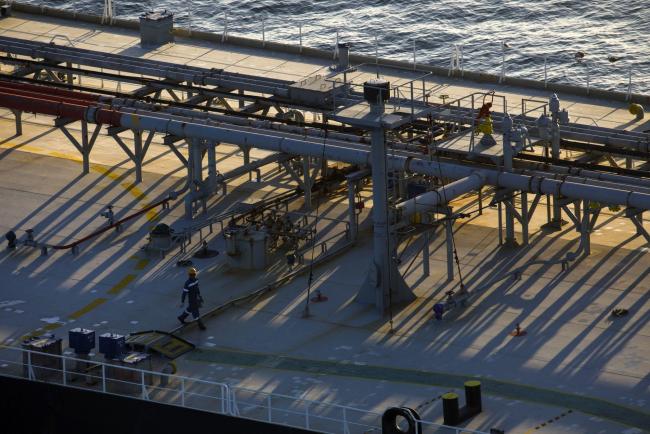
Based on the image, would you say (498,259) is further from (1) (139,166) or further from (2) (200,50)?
(2) (200,50)

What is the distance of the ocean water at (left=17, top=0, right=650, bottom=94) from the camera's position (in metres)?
94.1

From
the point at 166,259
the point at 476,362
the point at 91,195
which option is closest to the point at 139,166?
the point at 91,195

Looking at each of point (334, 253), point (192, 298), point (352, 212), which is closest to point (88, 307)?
point (192, 298)

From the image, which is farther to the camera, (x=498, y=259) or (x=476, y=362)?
(x=498, y=259)

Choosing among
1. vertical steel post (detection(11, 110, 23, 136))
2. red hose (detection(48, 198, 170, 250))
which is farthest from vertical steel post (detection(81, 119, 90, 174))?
vertical steel post (detection(11, 110, 23, 136))

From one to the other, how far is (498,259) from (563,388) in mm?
9913

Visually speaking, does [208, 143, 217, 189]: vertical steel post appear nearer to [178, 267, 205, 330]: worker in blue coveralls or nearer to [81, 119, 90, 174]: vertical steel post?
[81, 119, 90, 174]: vertical steel post

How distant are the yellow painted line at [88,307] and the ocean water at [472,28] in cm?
4498

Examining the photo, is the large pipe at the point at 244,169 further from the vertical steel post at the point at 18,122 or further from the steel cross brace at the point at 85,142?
the vertical steel post at the point at 18,122

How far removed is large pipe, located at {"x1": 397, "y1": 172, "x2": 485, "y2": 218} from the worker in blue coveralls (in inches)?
249

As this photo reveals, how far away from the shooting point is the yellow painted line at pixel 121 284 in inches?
1991

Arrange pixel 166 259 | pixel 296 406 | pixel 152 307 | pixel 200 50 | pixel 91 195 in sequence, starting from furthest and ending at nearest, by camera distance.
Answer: pixel 200 50 → pixel 91 195 → pixel 166 259 → pixel 152 307 → pixel 296 406

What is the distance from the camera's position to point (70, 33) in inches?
3054

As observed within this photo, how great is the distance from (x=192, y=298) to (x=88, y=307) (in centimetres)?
404
